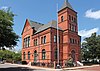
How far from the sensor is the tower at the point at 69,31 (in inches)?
1954

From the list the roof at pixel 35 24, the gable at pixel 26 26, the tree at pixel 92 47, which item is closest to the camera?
the roof at pixel 35 24

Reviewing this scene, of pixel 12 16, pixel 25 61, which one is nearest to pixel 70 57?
pixel 25 61

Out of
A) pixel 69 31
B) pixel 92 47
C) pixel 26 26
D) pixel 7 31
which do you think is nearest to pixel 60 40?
pixel 69 31

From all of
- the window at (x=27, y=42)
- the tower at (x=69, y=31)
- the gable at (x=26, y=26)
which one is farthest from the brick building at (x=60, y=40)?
the window at (x=27, y=42)

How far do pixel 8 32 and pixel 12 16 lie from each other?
9.73 feet

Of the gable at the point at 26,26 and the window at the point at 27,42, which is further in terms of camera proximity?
the window at the point at 27,42

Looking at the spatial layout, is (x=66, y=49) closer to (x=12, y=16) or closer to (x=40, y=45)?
(x=40, y=45)

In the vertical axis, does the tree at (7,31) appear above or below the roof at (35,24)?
below

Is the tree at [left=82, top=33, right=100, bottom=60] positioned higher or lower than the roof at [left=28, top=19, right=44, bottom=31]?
lower

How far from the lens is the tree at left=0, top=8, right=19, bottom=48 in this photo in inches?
1121

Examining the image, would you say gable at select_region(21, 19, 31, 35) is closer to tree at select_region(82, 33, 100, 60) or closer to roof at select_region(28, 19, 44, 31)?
roof at select_region(28, 19, 44, 31)

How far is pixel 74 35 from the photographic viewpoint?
52.2 metres

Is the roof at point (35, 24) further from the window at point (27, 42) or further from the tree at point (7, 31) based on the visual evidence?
the tree at point (7, 31)

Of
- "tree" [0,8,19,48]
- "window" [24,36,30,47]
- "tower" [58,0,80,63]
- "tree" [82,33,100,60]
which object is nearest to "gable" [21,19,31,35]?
"window" [24,36,30,47]
